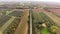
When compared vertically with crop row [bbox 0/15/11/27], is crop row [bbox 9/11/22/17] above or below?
above

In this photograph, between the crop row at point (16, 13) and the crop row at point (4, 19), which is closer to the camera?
the crop row at point (4, 19)

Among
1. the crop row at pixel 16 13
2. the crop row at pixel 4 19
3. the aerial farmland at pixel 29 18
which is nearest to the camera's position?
the aerial farmland at pixel 29 18

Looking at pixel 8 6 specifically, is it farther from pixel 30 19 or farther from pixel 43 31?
pixel 43 31

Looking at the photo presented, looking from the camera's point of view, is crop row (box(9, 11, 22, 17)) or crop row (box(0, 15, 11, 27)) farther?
crop row (box(9, 11, 22, 17))

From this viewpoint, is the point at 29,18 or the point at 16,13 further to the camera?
the point at 16,13

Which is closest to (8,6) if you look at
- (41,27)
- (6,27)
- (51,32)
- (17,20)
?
(17,20)

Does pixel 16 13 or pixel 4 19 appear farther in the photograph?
pixel 16 13

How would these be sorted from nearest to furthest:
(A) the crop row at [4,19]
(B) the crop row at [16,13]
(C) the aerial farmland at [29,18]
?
(C) the aerial farmland at [29,18] < (A) the crop row at [4,19] < (B) the crop row at [16,13]

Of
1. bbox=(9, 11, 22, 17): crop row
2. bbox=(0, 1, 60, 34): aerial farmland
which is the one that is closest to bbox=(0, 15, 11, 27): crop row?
bbox=(0, 1, 60, 34): aerial farmland

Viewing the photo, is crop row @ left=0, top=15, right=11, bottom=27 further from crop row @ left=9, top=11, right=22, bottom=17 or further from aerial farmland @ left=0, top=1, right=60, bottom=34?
crop row @ left=9, top=11, right=22, bottom=17

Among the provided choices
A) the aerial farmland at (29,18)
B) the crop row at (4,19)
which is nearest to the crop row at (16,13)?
the aerial farmland at (29,18)

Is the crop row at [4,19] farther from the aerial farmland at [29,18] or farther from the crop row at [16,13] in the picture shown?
the crop row at [16,13]
